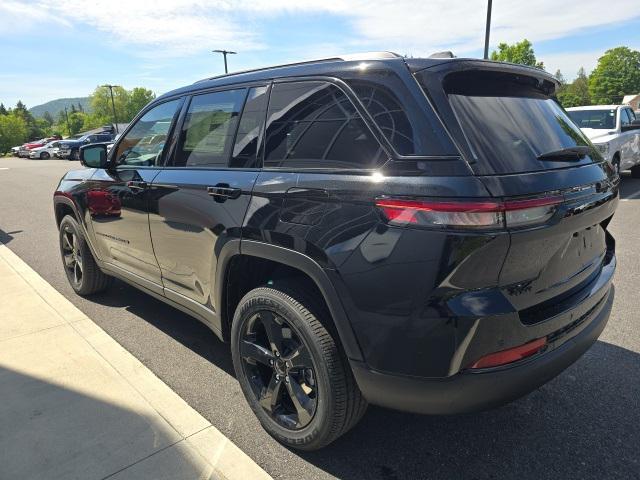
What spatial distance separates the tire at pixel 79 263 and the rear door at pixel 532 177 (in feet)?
12.0

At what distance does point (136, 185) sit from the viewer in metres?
3.38

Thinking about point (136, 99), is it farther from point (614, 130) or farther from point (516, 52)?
point (614, 130)

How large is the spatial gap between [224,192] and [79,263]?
2668mm

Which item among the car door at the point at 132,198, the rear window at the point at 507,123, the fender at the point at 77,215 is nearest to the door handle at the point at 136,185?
the car door at the point at 132,198

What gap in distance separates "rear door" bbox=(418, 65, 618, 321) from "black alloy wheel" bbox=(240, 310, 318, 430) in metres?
1.02

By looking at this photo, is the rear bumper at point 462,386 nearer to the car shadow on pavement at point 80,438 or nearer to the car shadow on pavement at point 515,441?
the car shadow on pavement at point 515,441

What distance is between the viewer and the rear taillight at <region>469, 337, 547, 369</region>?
1833 mm

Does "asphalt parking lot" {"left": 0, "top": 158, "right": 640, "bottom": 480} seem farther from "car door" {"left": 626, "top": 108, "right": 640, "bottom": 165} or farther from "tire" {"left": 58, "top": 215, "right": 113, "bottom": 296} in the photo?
"car door" {"left": 626, "top": 108, "right": 640, "bottom": 165}

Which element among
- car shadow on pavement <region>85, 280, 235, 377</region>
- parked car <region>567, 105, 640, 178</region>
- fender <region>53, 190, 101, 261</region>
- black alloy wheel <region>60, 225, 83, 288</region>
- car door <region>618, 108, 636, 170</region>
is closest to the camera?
car shadow on pavement <region>85, 280, 235, 377</region>

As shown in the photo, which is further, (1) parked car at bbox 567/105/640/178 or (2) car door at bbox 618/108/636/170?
(2) car door at bbox 618/108/636/170

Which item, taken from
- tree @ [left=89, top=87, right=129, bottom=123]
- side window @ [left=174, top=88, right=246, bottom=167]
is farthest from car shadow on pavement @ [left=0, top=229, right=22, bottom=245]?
tree @ [left=89, top=87, right=129, bottom=123]

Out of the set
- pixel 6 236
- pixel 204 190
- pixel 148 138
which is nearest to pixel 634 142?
pixel 148 138

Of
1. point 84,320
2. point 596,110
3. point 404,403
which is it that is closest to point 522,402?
point 404,403

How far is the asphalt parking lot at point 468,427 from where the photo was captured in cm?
226
